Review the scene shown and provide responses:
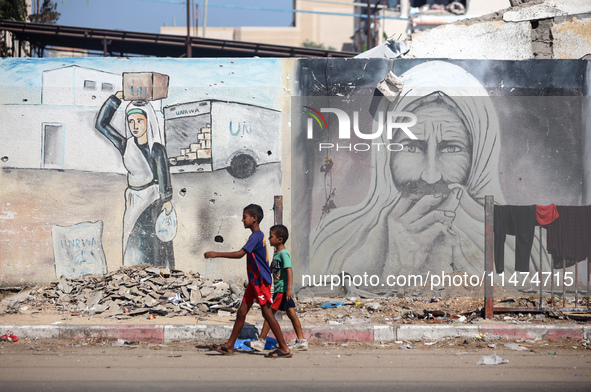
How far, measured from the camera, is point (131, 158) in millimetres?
8922

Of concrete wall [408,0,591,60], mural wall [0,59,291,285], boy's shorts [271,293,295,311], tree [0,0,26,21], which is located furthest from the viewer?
tree [0,0,26,21]

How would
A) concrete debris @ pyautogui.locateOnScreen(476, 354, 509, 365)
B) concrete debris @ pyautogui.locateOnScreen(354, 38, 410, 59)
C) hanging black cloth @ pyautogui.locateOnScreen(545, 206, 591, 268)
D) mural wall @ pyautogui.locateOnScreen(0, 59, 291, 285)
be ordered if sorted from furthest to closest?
concrete debris @ pyautogui.locateOnScreen(354, 38, 410, 59), mural wall @ pyautogui.locateOnScreen(0, 59, 291, 285), hanging black cloth @ pyautogui.locateOnScreen(545, 206, 591, 268), concrete debris @ pyautogui.locateOnScreen(476, 354, 509, 365)

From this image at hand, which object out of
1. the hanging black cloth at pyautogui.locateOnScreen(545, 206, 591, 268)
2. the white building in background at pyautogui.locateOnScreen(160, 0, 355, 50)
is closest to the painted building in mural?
the hanging black cloth at pyautogui.locateOnScreen(545, 206, 591, 268)

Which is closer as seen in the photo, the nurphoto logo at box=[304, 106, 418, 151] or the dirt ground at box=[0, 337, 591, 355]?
the dirt ground at box=[0, 337, 591, 355]

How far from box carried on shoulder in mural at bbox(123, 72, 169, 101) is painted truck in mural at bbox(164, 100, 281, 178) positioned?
0.94 ft

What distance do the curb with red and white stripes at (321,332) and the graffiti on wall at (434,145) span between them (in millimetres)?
2103

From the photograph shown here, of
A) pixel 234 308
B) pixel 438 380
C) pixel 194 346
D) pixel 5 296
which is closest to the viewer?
pixel 438 380

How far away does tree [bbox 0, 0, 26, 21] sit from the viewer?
16562mm

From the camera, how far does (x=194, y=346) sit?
260 inches

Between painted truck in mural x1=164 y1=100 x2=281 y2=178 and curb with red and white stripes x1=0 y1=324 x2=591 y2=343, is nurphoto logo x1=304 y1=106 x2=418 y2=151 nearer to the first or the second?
painted truck in mural x1=164 y1=100 x2=281 y2=178

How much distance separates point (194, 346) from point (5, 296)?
4.01 meters

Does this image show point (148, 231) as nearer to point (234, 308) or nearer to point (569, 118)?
point (234, 308)

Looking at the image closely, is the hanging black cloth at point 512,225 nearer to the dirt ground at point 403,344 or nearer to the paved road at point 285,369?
the dirt ground at point 403,344

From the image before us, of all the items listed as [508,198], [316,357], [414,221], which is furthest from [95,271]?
[508,198]
